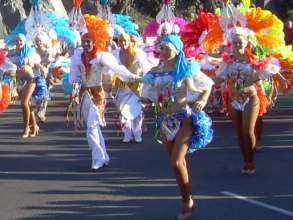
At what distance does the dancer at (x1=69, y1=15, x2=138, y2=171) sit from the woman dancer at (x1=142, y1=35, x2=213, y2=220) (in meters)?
2.43

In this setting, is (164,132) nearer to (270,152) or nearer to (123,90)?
(270,152)

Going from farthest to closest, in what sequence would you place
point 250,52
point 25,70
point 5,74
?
point 25,70
point 5,74
point 250,52

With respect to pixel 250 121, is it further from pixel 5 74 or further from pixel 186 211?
pixel 5 74

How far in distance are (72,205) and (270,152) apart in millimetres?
4229

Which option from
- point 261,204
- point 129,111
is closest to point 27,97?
point 129,111

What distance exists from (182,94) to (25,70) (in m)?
6.67

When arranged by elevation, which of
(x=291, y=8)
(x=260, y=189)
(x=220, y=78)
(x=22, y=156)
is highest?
(x=220, y=78)

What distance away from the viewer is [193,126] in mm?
7723

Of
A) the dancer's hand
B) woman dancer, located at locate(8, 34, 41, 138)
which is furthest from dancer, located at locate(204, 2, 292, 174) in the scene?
woman dancer, located at locate(8, 34, 41, 138)

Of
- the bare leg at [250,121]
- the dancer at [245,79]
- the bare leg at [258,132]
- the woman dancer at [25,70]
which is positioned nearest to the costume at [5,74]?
the woman dancer at [25,70]

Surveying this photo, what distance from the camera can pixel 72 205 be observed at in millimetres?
8430

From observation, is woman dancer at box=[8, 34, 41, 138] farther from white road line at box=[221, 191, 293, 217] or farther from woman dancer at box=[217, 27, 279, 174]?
white road line at box=[221, 191, 293, 217]

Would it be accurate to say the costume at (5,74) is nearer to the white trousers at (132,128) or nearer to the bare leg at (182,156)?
the white trousers at (132,128)

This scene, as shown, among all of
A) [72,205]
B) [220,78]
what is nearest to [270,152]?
[220,78]
